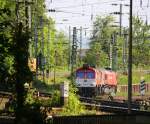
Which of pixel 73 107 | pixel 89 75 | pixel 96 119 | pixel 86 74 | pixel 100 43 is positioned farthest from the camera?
pixel 100 43

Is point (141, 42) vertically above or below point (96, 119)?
above

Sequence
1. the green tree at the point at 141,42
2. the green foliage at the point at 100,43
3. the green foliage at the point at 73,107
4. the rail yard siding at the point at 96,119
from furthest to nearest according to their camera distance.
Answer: the green tree at the point at 141,42 < the green foliage at the point at 100,43 < the green foliage at the point at 73,107 < the rail yard siding at the point at 96,119

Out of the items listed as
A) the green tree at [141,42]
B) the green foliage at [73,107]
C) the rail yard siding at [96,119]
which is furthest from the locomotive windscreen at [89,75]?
the green tree at [141,42]

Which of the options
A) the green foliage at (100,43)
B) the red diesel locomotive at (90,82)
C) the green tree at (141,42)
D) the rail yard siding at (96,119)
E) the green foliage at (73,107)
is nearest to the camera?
the rail yard siding at (96,119)

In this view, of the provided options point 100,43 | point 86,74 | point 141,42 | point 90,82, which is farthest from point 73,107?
point 100,43

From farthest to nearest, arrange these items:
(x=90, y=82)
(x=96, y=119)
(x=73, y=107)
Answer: (x=90, y=82), (x=73, y=107), (x=96, y=119)

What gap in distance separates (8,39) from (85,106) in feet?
26.0

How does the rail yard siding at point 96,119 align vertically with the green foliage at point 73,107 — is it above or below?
below

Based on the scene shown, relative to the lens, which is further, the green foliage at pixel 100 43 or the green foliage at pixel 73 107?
the green foliage at pixel 100 43

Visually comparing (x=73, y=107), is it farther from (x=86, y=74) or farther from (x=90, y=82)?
(x=86, y=74)

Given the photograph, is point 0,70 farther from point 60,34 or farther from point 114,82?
point 60,34

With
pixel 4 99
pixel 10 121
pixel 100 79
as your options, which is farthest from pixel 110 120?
pixel 100 79

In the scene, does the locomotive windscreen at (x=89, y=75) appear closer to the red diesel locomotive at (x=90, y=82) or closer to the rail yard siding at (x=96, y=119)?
the red diesel locomotive at (x=90, y=82)

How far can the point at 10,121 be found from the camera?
1148 inches
